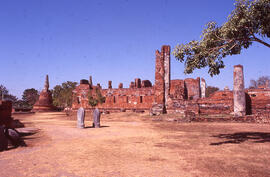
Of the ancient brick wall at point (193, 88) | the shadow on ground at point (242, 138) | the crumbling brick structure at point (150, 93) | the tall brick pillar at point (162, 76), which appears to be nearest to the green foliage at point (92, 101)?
the crumbling brick structure at point (150, 93)

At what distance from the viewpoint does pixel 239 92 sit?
18.7 m

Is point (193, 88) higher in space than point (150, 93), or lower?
higher

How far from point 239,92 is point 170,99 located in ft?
24.8

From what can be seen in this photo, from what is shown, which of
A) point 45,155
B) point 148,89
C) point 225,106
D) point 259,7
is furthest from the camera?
point 148,89

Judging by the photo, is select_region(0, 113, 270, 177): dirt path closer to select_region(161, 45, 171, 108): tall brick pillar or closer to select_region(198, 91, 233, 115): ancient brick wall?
select_region(198, 91, 233, 115): ancient brick wall

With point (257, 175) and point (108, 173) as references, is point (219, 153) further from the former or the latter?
point (108, 173)

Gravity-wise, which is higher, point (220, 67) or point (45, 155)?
point (220, 67)

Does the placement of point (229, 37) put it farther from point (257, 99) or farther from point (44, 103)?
point (44, 103)

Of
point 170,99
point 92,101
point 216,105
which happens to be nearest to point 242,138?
point 216,105

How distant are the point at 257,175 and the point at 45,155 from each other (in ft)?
16.8

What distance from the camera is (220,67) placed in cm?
821

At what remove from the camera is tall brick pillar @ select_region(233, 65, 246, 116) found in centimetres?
1819

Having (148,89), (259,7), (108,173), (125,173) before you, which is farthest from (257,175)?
(148,89)

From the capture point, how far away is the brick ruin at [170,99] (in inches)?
749
